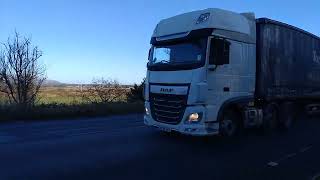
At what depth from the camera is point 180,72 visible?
12430 mm

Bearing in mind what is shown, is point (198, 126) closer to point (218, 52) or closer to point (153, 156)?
point (153, 156)

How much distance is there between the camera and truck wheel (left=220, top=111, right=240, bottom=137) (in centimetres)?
1287

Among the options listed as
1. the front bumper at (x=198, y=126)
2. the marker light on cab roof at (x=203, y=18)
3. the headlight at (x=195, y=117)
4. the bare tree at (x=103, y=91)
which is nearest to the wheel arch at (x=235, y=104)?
the front bumper at (x=198, y=126)

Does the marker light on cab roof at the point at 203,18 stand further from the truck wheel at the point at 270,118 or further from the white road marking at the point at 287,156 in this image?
the white road marking at the point at 287,156

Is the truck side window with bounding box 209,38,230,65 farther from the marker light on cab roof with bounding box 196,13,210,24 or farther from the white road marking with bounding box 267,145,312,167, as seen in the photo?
the white road marking with bounding box 267,145,312,167

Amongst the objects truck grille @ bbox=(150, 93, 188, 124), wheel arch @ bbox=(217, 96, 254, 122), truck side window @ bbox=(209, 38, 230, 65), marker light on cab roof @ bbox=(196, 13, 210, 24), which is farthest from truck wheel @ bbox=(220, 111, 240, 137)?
marker light on cab roof @ bbox=(196, 13, 210, 24)

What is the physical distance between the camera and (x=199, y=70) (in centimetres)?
1209

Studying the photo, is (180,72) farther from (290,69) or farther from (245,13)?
(290,69)

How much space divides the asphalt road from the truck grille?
25.5 inches

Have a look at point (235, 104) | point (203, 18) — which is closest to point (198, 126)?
point (235, 104)

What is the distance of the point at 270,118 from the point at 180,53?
4.10 meters

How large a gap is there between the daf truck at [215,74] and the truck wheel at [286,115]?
0.19ft

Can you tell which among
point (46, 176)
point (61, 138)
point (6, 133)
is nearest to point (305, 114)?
point (61, 138)

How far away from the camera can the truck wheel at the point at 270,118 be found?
582 inches
